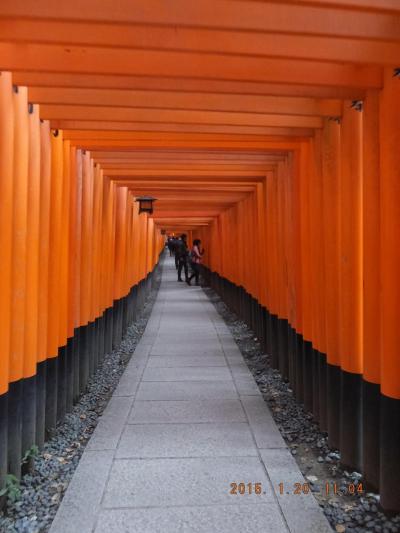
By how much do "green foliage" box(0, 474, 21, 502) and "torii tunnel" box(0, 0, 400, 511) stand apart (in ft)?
0.25

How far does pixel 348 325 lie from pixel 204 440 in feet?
5.00

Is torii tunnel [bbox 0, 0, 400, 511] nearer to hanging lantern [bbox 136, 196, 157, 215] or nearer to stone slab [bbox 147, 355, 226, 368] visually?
stone slab [bbox 147, 355, 226, 368]

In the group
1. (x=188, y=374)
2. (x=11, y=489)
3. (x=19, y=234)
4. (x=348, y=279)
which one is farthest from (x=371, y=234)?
(x=188, y=374)

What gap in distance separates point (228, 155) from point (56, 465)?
3709 millimetres

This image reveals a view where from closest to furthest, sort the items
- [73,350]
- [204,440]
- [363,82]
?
[363,82], [204,440], [73,350]

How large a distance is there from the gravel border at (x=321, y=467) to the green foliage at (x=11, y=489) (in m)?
1.93

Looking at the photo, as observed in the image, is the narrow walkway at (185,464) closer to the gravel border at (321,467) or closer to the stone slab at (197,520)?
the stone slab at (197,520)

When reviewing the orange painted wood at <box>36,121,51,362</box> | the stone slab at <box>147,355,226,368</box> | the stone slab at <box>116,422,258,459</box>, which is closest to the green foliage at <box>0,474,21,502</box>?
the stone slab at <box>116,422,258,459</box>

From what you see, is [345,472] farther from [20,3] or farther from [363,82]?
[20,3]

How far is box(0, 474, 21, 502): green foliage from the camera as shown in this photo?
2869mm

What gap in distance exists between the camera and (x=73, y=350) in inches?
190

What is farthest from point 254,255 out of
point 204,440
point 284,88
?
point 284,88

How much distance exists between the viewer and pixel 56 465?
3510 millimetres
